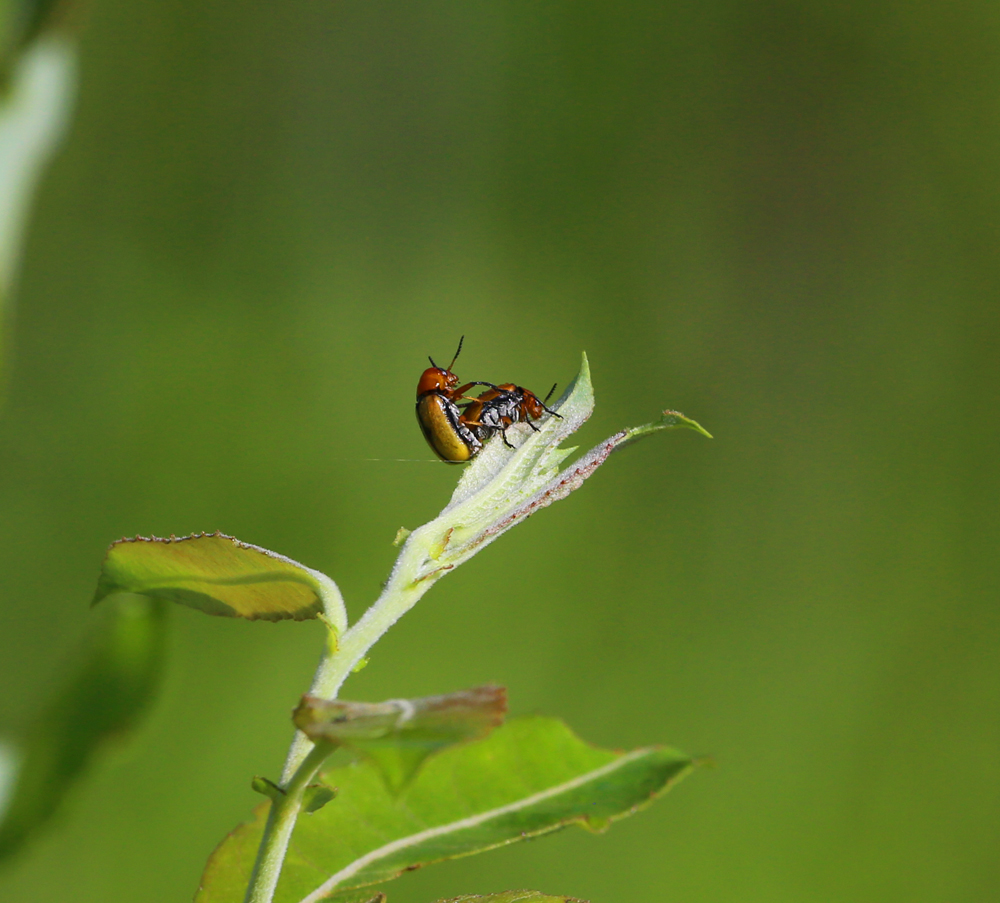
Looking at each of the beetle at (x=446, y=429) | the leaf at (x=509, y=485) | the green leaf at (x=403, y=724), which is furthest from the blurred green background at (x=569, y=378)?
the green leaf at (x=403, y=724)

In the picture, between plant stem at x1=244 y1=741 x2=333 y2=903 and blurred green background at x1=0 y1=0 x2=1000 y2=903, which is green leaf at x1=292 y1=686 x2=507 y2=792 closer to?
plant stem at x1=244 y1=741 x2=333 y2=903

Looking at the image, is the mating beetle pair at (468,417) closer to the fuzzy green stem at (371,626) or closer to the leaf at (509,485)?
the leaf at (509,485)

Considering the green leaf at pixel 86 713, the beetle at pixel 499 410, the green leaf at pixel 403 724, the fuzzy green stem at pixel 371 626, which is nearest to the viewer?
the green leaf at pixel 403 724

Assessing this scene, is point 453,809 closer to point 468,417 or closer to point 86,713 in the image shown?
point 86,713

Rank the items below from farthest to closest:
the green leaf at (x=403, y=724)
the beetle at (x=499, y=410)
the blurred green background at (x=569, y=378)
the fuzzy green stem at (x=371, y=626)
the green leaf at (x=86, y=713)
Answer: the blurred green background at (x=569, y=378), the beetle at (x=499, y=410), the green leaf at (x=86, y=713), the fuzzy green stem at (x=371, y=626), the green leaf at (x=403, y=724)

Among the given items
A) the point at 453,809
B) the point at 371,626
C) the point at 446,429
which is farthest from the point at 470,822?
the point at 446,429

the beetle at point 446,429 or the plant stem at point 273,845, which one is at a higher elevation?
the beetle at point 446,429
